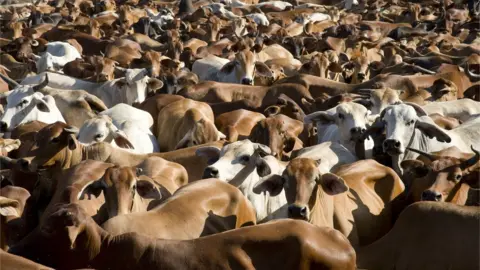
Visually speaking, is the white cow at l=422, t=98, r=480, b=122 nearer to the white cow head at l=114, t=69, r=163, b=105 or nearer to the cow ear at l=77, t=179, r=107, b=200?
the white cow head at l=114, t=69, r=163, b=105

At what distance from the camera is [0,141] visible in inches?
412

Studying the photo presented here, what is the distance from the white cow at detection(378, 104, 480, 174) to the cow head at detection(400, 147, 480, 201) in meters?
0.85

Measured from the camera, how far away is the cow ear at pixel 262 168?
8.50 meters

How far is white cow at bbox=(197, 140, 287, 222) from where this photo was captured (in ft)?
27.9

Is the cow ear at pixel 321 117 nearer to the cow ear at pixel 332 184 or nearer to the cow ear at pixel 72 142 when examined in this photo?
the cow ear at pixel 72 142

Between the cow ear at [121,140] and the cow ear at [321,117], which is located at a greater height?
the cow ear at [321,117]

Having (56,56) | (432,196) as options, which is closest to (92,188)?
→ (432,196)

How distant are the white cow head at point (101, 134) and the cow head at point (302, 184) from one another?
2.96 m

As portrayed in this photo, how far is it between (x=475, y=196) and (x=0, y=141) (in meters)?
4.86

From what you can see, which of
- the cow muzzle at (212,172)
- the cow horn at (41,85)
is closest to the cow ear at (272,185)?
the cow muzzle at (212,172)

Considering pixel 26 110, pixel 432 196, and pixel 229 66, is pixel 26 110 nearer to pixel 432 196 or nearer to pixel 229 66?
pixel 229 66

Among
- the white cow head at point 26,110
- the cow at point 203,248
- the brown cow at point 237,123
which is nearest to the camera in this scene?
the cow at point 203,248

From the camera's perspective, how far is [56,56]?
61.8 ft

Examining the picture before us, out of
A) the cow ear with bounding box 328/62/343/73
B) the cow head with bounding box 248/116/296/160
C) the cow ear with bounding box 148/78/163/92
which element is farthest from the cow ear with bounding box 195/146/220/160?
the cow ear with bounding box 328/62/343/73
